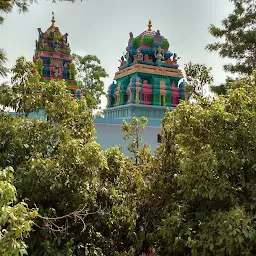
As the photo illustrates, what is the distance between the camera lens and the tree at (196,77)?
13.6 ft

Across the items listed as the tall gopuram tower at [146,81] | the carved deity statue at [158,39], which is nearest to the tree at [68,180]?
the tall gopuram tower at [146,81]

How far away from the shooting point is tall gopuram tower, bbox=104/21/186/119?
14.6 meters

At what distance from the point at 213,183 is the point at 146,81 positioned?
12227 mm

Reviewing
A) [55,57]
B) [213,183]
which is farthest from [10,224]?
[55,57]

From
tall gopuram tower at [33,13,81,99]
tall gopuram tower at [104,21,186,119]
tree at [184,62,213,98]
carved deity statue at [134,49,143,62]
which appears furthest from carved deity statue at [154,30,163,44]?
tree at [184,62,213,98]

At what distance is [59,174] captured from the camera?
3232 millimetres

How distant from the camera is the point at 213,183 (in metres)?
3.23

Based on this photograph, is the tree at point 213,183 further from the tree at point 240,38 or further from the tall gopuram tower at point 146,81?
the tall gopuram tower at point 146,81

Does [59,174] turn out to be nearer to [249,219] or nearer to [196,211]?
[196,211]

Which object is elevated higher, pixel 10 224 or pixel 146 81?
pixel 146 81

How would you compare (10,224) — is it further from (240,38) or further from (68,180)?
(240,38)

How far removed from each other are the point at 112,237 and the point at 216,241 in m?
1.11

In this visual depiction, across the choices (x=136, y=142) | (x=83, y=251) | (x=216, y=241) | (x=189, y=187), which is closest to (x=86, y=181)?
(x=83, y=251)

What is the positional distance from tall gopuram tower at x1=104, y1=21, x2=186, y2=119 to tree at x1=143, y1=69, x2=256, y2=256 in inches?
422
